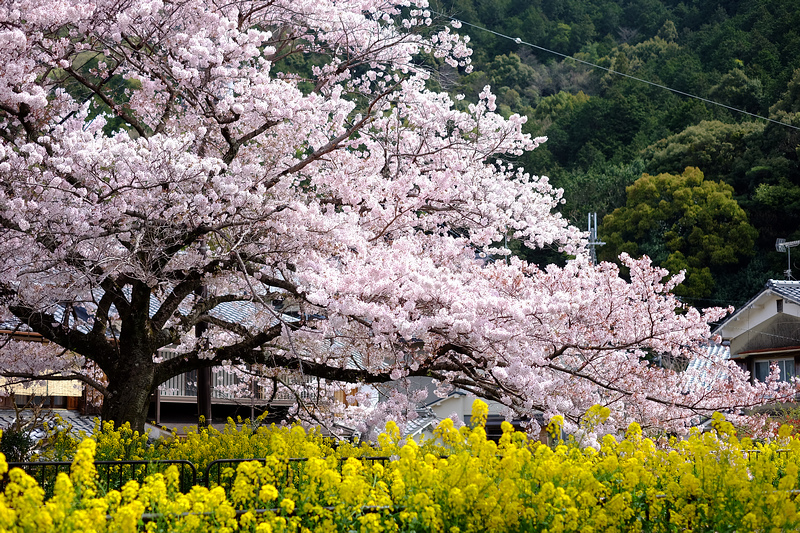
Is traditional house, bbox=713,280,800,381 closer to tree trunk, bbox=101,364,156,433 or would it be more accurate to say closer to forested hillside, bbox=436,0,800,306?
forested hillside, bbox=436,0,800,306

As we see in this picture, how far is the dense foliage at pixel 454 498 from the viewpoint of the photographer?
3.57 metres

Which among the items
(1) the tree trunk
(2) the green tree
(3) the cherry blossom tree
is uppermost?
(2) the green tree

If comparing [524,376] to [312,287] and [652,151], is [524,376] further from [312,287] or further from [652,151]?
[652,151]

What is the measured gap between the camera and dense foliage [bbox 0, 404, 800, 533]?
11.7ft

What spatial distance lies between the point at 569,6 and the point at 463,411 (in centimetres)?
3623

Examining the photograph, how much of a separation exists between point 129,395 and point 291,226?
9.17 feet

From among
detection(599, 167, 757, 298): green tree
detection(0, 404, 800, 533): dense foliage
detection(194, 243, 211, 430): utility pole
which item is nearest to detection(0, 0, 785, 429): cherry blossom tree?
detection(194, 243, 211, 430): utility pole

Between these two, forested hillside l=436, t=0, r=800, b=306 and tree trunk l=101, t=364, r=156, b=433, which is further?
forested hillside l=436, t=0, r=800, b=306

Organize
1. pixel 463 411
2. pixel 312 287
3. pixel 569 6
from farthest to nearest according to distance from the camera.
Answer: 1. pixel 569 6
2. pixel 463 411
3. pixel 312 287

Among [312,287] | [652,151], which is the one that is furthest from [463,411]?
[652,151]

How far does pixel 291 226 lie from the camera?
25.2 feet

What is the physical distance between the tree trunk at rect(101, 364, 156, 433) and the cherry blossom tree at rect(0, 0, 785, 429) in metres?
0.02

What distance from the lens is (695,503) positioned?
15.3 ft

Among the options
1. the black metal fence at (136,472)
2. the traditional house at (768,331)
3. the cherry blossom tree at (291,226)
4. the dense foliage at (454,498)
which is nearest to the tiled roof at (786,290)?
the traditional house at (768,331)
